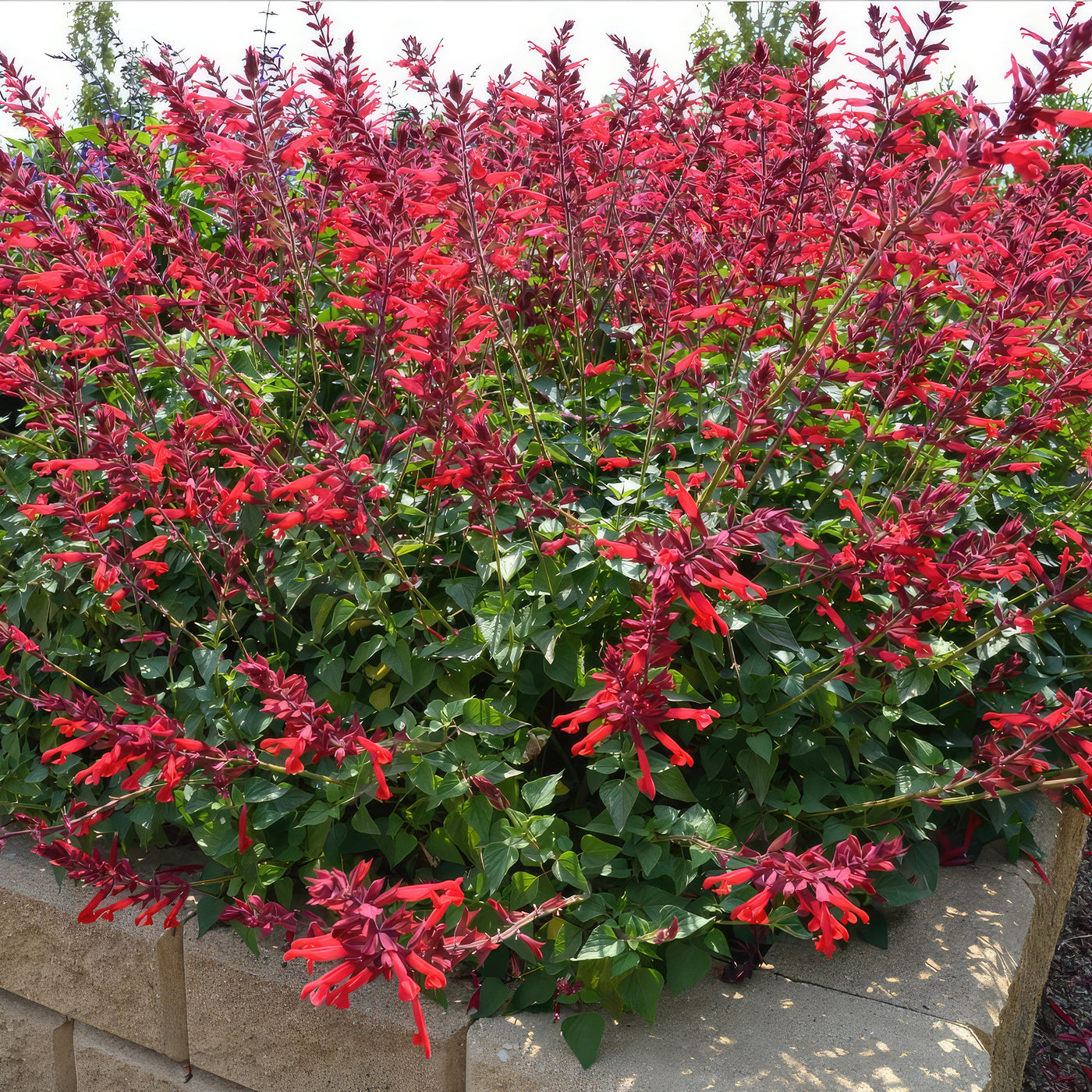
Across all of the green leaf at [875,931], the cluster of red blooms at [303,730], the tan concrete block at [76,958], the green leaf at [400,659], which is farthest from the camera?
the tan concrete block at [76,958]

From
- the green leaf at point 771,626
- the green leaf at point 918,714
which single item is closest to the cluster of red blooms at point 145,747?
the green leaf at point 771,626

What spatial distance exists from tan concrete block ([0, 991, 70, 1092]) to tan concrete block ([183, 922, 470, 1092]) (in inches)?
23.8

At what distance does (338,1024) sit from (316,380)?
161 centimetres

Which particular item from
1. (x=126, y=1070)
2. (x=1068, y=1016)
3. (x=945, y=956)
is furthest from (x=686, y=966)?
(x=1068, y=1016)

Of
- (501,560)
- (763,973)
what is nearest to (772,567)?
(501,560)

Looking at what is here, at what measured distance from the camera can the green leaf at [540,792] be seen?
1.95 m

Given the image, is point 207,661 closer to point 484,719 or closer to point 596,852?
point 484,719

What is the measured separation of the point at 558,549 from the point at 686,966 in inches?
38.4

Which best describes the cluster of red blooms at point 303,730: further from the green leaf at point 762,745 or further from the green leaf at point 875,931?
the green leaf at point 875,931

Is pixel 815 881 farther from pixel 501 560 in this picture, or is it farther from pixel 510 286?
pixel 510 286

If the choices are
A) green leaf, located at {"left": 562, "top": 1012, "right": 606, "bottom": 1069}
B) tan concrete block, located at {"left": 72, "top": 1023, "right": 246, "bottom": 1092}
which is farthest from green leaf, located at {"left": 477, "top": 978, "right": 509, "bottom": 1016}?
tan concrete block, located at {"left": 72, "top": 1023, "right": 246, "bottom": 1092}

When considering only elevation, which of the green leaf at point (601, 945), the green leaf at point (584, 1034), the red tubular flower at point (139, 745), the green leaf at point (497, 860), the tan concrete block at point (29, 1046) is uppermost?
the red tubular flower at point (139, 745)

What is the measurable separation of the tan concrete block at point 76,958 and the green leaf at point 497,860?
1.10 meters

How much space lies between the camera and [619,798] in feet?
6.14
